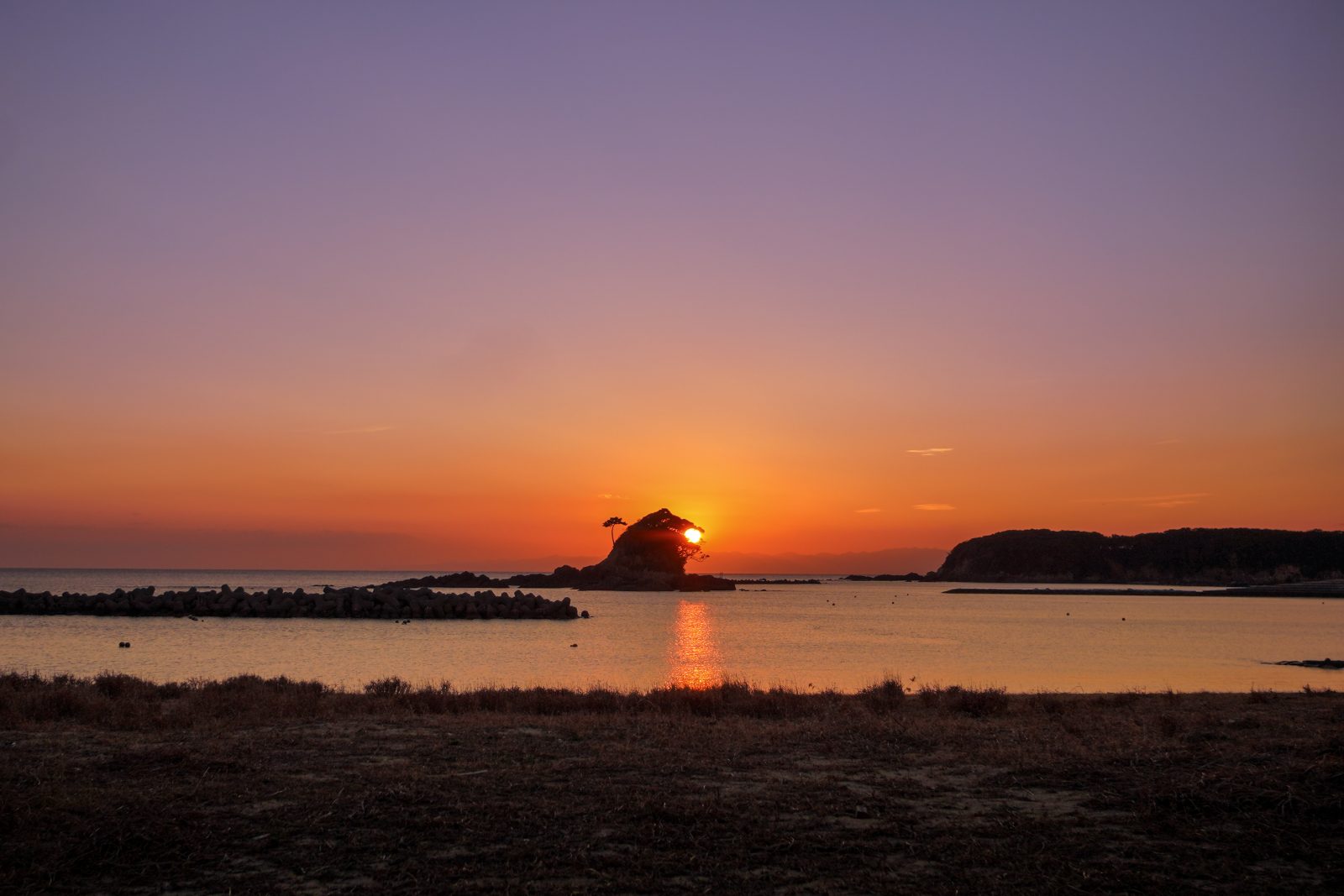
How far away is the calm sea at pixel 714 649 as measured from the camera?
95.5ft

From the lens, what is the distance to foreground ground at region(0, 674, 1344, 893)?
734 cm

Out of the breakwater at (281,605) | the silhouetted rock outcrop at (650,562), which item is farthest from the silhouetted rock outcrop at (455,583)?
the breakwater at (281,605)

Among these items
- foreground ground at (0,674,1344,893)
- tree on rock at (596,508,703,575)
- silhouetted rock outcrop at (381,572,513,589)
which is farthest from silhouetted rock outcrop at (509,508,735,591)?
foreground ground at (0,674,1344,893)

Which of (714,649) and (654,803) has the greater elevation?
(654,803)

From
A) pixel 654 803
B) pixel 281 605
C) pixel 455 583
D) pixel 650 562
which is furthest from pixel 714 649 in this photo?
pixel 455 583

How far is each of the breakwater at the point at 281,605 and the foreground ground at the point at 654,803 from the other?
50.2 meters

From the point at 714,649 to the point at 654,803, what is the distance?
33407 millimetres

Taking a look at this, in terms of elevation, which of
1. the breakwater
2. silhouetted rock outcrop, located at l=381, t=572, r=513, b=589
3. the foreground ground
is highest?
the foreground ground

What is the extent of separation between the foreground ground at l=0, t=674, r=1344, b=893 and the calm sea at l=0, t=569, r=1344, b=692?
38.3 feet

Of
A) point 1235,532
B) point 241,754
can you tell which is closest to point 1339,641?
point 241,754

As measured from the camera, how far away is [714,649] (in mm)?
42125

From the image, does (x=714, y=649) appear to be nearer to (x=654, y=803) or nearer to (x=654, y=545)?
(x=654, y=803)

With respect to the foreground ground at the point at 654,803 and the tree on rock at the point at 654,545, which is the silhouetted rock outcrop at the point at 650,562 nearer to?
the tree on rock at the point at 654,545

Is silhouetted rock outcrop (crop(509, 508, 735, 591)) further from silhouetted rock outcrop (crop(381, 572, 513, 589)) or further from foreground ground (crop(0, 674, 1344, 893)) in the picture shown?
foreground ground (crop(0, 674, 1344, 893))
